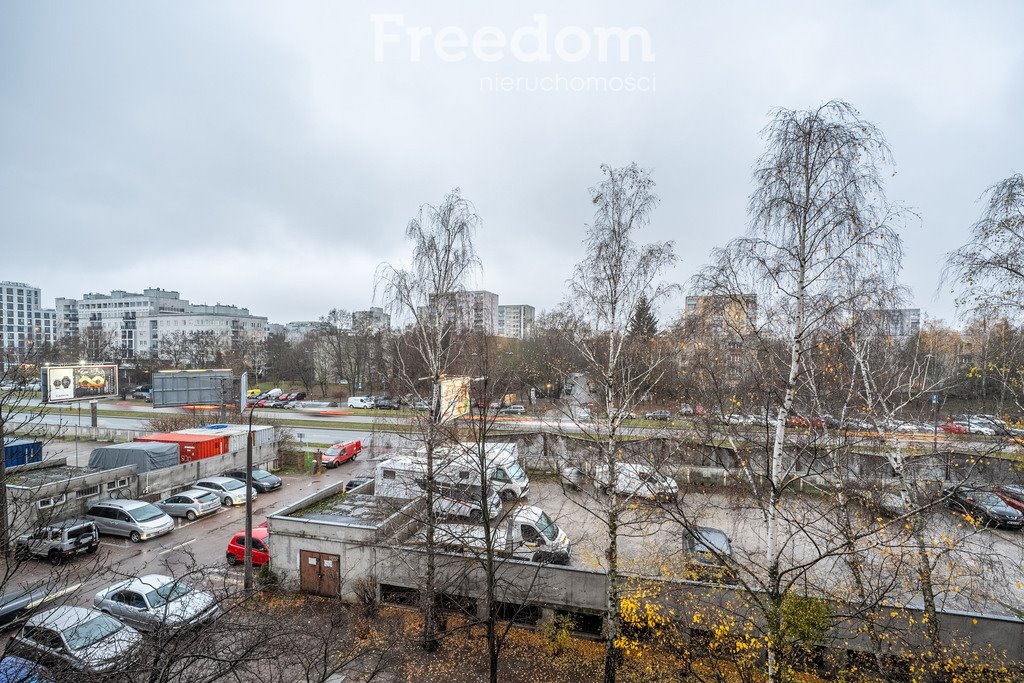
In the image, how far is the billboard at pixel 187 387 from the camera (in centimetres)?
2847

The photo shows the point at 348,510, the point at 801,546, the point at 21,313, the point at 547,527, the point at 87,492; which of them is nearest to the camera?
the point at 547,527

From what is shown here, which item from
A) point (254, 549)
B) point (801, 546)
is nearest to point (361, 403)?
point (254, 549)

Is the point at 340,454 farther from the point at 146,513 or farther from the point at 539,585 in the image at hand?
the point at 539,585

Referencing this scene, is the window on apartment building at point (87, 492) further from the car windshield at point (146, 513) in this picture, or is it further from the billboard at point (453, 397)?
the billboard at point (453, 397)

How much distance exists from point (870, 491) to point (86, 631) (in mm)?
16727

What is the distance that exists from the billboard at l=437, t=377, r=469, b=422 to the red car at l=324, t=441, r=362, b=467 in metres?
16.2

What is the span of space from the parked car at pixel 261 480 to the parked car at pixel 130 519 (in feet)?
15.0

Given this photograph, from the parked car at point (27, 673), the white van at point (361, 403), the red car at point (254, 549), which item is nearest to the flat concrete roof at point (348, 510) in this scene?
the red car at point (254, 549)

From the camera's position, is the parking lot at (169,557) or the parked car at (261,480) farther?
the parked car at (261,480)

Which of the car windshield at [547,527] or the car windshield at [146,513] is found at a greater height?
the car windshield at [547,527]

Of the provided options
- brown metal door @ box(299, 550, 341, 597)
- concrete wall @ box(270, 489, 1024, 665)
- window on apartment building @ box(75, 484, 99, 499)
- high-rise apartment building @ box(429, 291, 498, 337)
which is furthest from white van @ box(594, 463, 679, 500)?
window on apartment building @ box(75, 484, 99, 499)

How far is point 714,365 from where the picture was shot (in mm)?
16844

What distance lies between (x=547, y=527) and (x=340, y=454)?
1635 centimetres

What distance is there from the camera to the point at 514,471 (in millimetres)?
19312
